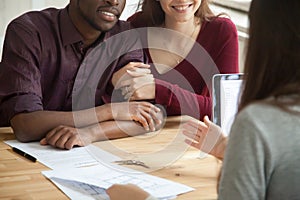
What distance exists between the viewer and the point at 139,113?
1.90m

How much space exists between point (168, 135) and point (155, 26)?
1.93 feet

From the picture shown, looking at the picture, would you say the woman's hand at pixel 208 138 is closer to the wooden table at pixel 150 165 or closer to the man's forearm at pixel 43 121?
the wooden table at pixel 150 165

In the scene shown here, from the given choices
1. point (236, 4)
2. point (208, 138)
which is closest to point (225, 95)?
point (208, 138)

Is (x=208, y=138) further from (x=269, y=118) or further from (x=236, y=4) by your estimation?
(x=236, y=4)

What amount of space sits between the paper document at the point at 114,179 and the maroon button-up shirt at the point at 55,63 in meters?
0.35

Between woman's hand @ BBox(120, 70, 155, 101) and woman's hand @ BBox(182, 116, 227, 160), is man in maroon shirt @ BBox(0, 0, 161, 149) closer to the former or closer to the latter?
woman's hand @ BBox(120, 70, 155, 101)

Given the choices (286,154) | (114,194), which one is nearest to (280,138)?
(286,154)

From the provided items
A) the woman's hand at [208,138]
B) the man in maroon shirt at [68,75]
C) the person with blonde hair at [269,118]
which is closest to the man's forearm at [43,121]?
the man in maroon shirt at [68,75]

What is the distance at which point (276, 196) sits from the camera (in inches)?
36.9

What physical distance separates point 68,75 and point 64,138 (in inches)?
14.8

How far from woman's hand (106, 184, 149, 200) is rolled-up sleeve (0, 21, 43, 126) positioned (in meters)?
0.61

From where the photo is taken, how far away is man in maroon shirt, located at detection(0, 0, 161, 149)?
→ 1.75 m

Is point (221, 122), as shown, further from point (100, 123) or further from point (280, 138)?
point (280, 138)

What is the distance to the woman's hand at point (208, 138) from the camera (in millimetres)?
1664
